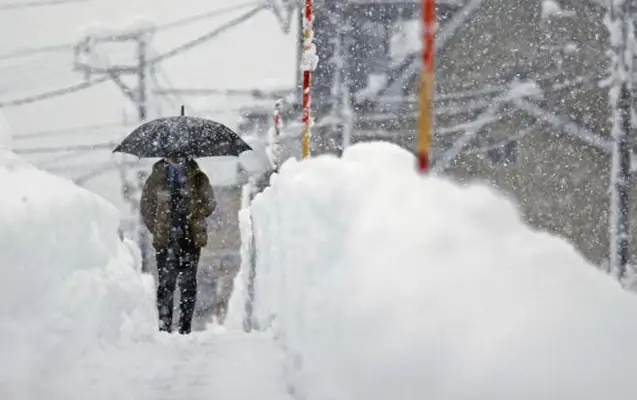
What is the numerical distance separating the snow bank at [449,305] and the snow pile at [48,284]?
162cm

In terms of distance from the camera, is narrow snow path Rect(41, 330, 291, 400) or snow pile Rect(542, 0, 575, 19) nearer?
narrow snow path Rect(41, 330, 291, 400)

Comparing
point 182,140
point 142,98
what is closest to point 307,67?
point 182,140

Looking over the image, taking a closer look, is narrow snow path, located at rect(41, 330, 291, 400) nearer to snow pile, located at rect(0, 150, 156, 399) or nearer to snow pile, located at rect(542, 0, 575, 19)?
snow pile, located at rect(0, 150, 156, 399)

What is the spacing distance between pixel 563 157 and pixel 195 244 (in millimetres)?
16486

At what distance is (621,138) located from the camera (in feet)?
60.8

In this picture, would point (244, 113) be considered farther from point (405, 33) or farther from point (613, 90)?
point (613, 90)

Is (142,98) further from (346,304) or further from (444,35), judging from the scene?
(346,304)

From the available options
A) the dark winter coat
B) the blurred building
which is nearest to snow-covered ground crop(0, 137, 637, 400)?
the dark winter coat

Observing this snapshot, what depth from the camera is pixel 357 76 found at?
24328 mm

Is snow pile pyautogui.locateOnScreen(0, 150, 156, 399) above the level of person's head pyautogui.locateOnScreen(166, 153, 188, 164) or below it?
below

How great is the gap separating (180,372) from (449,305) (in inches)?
146

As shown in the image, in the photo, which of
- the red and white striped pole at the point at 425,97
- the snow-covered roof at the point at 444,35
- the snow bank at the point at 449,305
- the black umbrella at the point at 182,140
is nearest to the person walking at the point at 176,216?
the black umbrella at the point at 182,140

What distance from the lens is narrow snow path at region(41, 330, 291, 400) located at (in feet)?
18.4

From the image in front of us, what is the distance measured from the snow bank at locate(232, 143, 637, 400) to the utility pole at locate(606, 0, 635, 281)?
14.1 meters
